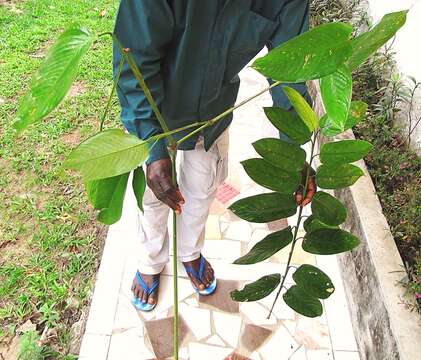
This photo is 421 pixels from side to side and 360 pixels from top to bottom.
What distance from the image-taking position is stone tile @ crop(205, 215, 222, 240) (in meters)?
2.17

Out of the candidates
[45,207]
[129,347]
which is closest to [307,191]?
[129,347]

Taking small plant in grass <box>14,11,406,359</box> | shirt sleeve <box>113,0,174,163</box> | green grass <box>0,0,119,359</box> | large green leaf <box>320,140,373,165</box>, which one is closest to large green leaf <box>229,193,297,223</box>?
small plant in grass <box>14,11,406,359</box>

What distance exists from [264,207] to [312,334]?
0.99 metres

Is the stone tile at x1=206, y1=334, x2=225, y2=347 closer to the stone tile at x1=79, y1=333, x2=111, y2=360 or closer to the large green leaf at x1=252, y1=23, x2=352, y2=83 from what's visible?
the stone tile at x1=79, y1=333, x2=111, y2=360

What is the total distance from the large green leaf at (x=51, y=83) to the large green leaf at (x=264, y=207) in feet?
1.97

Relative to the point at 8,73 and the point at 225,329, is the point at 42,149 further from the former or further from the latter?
the point at 225,329

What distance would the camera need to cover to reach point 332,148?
914 millimetres

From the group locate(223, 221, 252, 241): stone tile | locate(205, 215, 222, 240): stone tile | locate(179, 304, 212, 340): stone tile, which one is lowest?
locate(179, 304, 212, 340): stone tile

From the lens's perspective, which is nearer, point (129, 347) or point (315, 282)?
point (315, 282)

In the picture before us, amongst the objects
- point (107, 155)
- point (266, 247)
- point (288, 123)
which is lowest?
point (266, 247)

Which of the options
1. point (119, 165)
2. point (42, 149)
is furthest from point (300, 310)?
point (42, 149)

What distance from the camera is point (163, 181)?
1255mm

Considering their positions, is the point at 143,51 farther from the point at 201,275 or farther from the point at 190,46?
the point at 201,275

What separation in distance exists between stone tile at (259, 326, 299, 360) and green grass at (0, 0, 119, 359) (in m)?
0.75
